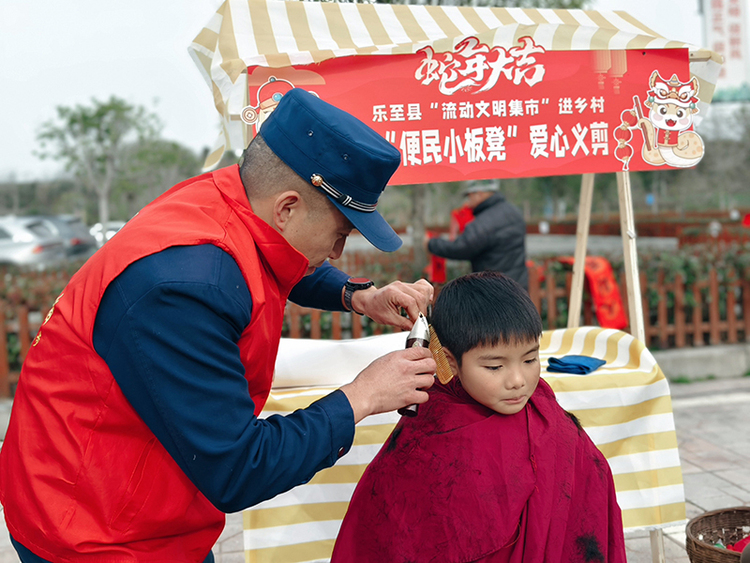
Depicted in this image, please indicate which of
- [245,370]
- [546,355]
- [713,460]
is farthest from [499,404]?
[713,460]

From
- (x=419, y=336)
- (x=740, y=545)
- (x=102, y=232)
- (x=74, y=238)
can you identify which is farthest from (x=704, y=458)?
(x=74, y=238)

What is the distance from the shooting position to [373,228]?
1.38 m

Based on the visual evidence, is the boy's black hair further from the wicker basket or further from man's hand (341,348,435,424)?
the wicker basket

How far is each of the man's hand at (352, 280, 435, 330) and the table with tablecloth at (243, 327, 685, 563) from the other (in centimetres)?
49

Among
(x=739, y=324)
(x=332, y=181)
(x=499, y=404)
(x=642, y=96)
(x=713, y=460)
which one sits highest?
(x=642, y=96)

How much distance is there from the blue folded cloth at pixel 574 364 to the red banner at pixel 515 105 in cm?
78

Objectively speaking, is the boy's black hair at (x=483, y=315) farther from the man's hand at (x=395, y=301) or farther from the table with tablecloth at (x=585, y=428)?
the table with tablecloth at (x=585, y=428)

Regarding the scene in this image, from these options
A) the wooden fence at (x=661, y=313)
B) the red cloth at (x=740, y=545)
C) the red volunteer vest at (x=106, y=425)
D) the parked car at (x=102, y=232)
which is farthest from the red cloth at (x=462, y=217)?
the parked car at (x=102, y=232)

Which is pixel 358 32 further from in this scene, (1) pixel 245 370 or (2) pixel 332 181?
(1) pixel 245 370

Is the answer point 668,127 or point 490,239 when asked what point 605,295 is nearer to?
point 490,239

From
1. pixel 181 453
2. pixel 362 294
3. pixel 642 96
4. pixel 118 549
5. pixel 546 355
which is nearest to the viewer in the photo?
pixel 181 453

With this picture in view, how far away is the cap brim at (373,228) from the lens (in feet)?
4.37

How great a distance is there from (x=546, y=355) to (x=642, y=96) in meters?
1.20

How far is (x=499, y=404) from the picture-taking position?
68.8 inches
